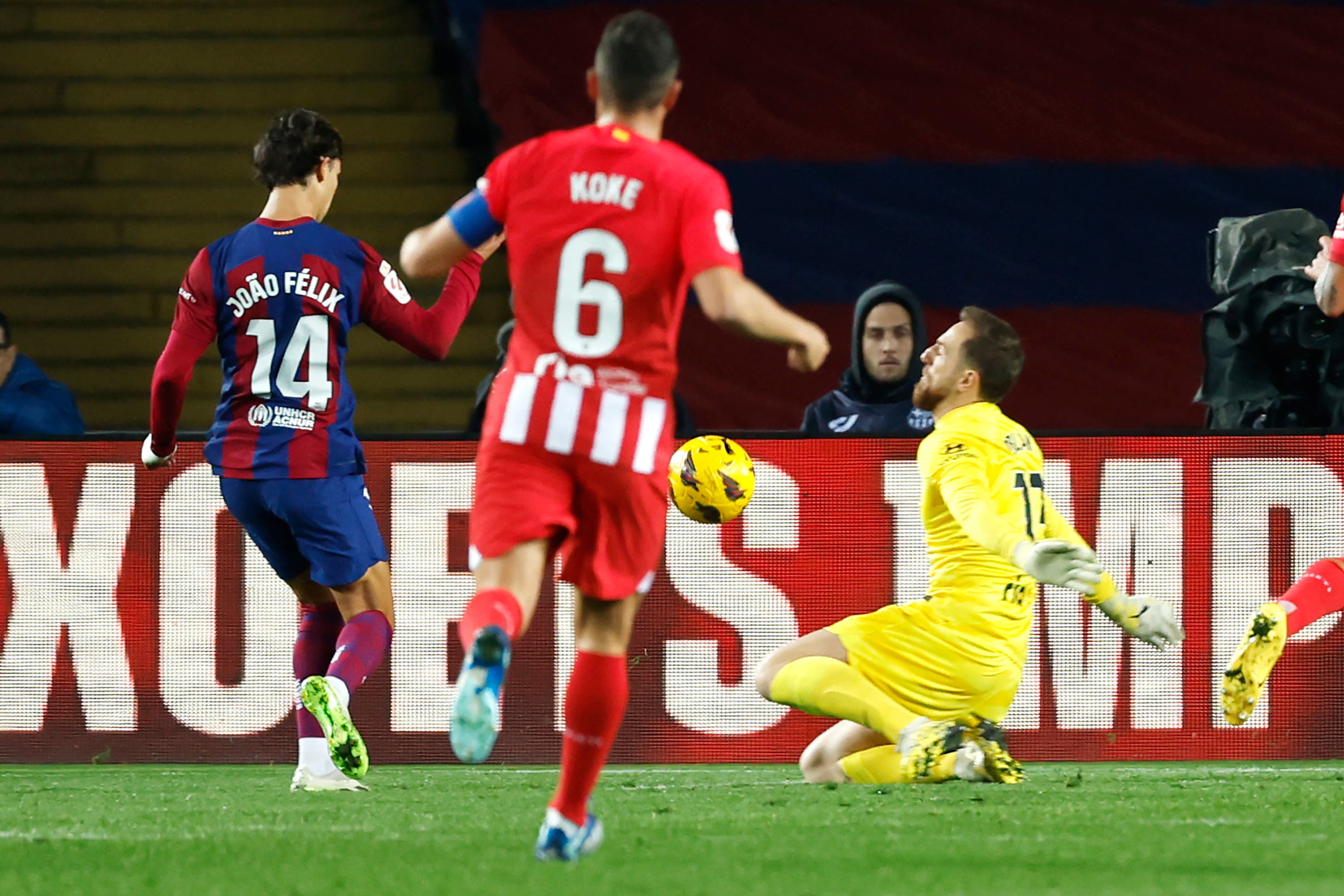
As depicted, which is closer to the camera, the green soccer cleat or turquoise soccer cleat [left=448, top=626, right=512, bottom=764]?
turquoise soccer cleat [left=448, top=626, right=512, bottom=764]

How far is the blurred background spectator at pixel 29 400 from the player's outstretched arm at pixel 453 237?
13.8ft

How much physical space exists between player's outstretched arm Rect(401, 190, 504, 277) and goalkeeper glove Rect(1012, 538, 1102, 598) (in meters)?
1.79

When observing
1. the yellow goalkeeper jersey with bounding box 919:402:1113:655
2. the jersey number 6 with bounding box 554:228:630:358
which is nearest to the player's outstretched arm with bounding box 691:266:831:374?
the jersey number 6 with bounding box 554:228:630:358

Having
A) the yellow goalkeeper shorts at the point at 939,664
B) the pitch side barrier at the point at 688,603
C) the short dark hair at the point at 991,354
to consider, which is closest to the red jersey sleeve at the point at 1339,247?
the short dark hair at the point at 991,354

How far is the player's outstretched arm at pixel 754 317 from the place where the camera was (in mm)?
3826

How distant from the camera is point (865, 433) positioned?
741 centimetres

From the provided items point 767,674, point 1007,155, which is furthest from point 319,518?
point 1007,155

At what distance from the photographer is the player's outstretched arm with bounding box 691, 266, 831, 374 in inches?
151

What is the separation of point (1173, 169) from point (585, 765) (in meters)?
7.51

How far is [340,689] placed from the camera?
18.4ft

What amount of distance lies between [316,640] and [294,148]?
1411 mm

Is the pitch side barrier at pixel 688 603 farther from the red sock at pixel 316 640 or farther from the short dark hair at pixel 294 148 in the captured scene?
the short dark hair at pixel 294 148

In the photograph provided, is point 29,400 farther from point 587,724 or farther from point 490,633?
point 490,633

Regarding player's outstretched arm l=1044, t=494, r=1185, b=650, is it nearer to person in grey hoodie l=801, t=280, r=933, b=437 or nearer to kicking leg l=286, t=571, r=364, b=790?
kicking leg l=286, t=571, r=364, b=790
